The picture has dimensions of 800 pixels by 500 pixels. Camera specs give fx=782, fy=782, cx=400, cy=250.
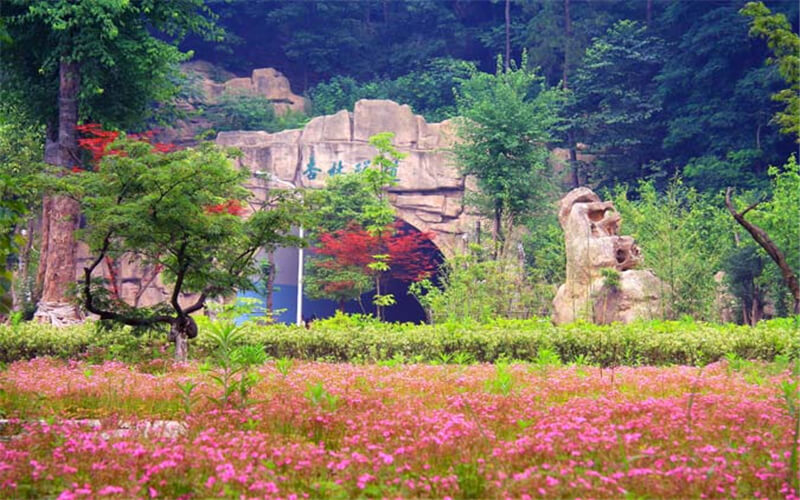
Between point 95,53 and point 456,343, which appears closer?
point 456,343

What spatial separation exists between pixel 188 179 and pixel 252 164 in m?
16.5

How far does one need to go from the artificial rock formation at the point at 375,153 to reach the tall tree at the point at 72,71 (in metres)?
7.48

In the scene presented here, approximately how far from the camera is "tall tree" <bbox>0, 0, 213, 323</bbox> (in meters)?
13.2

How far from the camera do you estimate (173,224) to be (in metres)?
7.28

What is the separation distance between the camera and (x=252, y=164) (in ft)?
76.9

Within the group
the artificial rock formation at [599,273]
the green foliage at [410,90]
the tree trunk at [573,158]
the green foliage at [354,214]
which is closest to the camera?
the artificial rock formation at [599,273]

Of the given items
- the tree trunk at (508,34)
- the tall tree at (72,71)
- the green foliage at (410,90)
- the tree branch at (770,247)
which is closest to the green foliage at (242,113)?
the green foliage at (410,90)

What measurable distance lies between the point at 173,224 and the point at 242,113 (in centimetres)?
1830

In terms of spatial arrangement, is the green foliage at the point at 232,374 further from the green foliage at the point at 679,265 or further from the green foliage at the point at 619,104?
the green foliage at the point at 619,104

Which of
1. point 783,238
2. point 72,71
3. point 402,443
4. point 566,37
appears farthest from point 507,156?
point 402,443

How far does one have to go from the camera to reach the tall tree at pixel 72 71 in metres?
13.2

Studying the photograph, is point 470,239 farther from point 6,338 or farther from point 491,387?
point 491,387

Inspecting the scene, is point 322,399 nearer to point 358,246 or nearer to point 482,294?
point 482,294

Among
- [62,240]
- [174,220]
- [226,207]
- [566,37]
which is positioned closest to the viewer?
[174,220]
